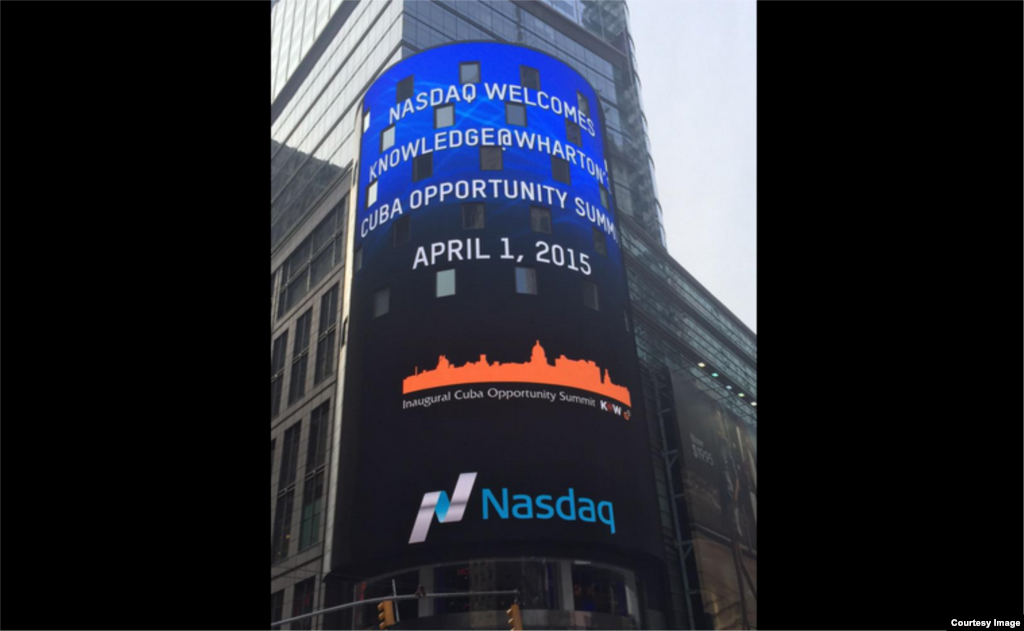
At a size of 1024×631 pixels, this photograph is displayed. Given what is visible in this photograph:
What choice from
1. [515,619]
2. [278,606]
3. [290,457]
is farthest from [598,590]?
[290,457]

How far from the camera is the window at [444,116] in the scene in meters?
39.6

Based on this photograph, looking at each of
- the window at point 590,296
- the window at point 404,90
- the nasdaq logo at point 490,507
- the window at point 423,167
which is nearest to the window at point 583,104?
the window at point 404,90

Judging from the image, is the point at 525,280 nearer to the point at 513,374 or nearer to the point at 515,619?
the point at 513,374

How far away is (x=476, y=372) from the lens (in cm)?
3297

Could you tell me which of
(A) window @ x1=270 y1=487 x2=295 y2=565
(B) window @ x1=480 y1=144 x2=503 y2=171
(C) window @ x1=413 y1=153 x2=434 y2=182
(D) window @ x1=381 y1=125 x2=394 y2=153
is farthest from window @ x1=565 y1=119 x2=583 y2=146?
(A) window @ x1=270 y1=487 x2=295 y2=565

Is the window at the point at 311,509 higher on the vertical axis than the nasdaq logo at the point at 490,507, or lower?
higher

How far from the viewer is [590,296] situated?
3703 cm

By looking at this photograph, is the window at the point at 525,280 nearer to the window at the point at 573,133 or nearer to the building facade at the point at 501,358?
the building facade at the point at 501,358

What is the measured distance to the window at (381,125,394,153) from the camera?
40.5 metres

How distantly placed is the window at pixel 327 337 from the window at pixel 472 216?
13394 mm

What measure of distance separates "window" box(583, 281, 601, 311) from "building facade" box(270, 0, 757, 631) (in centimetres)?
13
